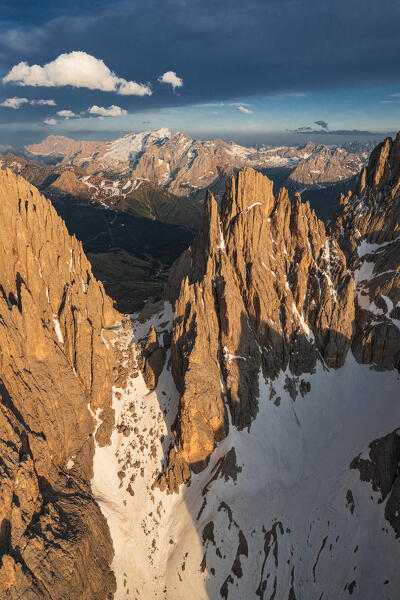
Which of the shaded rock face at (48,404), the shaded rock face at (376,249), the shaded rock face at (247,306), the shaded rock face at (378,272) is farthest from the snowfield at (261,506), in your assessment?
the shaded rock face at (376,249)

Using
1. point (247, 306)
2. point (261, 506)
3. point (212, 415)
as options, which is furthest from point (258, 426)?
point (247, 306)

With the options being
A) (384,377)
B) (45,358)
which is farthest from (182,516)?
(384,377)

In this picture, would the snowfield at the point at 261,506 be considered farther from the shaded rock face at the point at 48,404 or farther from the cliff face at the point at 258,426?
the shaded rock face at the point at 48,404

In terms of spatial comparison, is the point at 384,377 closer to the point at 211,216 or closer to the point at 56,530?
the point at 211,216

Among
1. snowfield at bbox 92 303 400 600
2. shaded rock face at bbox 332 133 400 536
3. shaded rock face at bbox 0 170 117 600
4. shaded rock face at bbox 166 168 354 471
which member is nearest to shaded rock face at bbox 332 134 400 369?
shaded rock face at bbox 332 133 400 536

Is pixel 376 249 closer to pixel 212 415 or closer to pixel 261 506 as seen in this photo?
pixel 212 415

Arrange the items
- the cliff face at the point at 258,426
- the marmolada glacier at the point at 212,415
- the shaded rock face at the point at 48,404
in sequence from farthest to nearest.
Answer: the cliff face at the point at 258,426, the marmolada glacier at the point at 212,415, the shaded rock face at the point at 48,404
